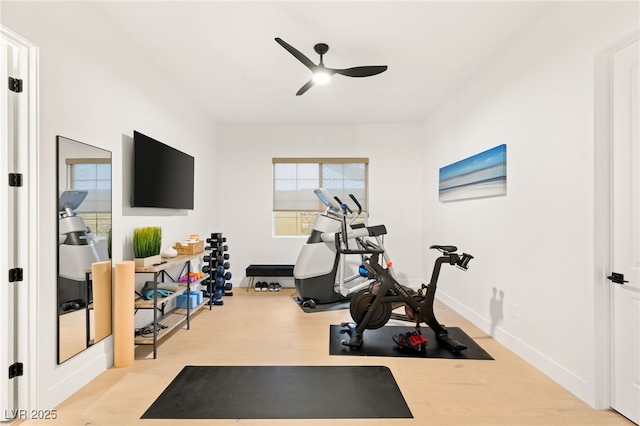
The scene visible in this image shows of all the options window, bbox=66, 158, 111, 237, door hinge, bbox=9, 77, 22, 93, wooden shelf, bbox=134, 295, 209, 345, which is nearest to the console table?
wooden shelf, bbox=134, 295, 209, 345

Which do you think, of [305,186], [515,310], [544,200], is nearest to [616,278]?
[544,200]

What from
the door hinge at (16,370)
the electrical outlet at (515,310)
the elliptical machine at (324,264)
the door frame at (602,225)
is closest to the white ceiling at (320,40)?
the door frame at (602,225)

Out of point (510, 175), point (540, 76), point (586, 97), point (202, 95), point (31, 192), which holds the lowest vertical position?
point (31, 192)

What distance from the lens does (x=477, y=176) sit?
3539 mm

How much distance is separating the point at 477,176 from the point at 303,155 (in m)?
2.95

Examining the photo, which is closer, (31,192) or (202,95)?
(31,192)

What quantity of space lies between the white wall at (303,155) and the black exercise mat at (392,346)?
84.2 inches

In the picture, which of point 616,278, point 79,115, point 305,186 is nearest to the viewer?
point 616,278

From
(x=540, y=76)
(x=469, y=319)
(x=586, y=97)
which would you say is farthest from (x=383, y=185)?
(x=586, y=97)

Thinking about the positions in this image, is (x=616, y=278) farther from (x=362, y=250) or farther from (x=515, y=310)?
(x=362, y=250)

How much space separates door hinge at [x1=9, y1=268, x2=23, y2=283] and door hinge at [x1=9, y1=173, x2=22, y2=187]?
0.51m

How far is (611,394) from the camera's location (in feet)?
6.78

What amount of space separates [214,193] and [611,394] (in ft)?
17.0

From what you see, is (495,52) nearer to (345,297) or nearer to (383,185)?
(383,185)
